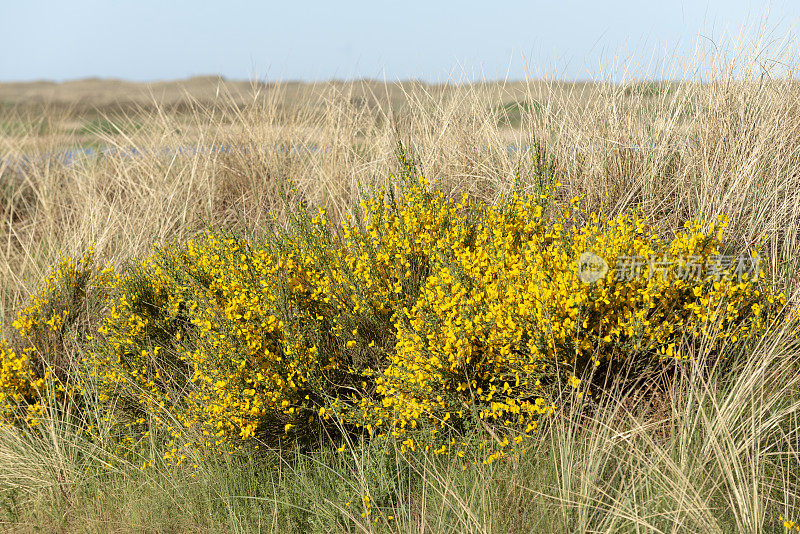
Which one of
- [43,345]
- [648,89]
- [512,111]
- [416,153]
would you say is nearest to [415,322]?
[416,153]

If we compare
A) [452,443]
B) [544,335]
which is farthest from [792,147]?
[452,443]

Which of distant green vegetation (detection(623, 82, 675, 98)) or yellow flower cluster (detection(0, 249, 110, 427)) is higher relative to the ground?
distant green vegetation (detection(623, 82, 675, 98))

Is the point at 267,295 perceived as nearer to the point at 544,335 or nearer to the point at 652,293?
the point at 544,335

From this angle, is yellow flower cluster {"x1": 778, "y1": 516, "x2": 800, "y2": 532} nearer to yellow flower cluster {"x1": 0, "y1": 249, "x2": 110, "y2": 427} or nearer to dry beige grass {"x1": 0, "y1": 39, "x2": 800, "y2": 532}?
dry beige grass {"x1": 0, "y1": 39, "x2": 800, "y2": 532}

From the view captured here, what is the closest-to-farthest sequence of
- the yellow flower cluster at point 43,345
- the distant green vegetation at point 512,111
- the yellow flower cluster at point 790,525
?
the yellow flower cluster at point 790,525 → the yellow flower cluster at point 43,345 → the distant green vegetation at point 512,111

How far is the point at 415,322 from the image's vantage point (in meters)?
2.47

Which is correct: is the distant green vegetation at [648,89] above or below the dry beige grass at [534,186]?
above

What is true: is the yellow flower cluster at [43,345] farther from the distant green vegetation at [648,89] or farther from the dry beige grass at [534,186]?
the distant green vegetation at [648,89]

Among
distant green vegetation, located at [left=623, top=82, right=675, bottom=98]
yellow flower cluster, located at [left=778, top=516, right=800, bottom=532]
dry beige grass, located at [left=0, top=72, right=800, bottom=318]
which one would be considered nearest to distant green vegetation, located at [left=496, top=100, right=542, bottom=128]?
dry beige grass, located at [left=0, top=72, right=800, bottom=318]

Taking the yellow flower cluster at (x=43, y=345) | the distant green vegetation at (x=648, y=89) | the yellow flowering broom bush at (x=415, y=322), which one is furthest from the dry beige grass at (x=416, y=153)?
the yellow flowering broom bush at (x=415, y=322)

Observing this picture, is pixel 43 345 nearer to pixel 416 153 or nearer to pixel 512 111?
pixel 416 153

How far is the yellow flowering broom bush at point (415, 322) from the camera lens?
2.36 m

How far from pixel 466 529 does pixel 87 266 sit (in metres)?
2.86

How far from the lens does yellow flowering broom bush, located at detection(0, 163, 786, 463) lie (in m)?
2.36
